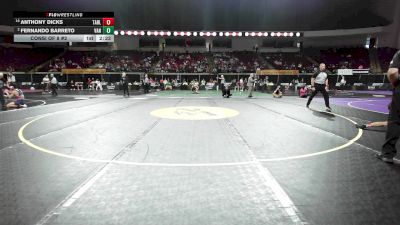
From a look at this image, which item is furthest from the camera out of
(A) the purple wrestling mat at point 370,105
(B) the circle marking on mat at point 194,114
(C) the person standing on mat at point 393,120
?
(A) the purple wrestling mat at point 370,105

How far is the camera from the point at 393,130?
16.4 ft

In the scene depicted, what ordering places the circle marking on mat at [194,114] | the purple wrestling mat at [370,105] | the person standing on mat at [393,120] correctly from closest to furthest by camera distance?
the person standing on mat at [393,120] < the circle marking on mat at [194,114] < the purple wrestling mat at [370,105]

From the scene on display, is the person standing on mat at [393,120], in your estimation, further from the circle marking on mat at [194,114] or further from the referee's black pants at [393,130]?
the circle marking on mat at [194,114]

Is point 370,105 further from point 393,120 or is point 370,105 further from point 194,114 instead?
point 393,120

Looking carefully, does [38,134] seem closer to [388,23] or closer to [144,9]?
[144,9]

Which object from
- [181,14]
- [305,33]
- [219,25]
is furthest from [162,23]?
[305,33]
